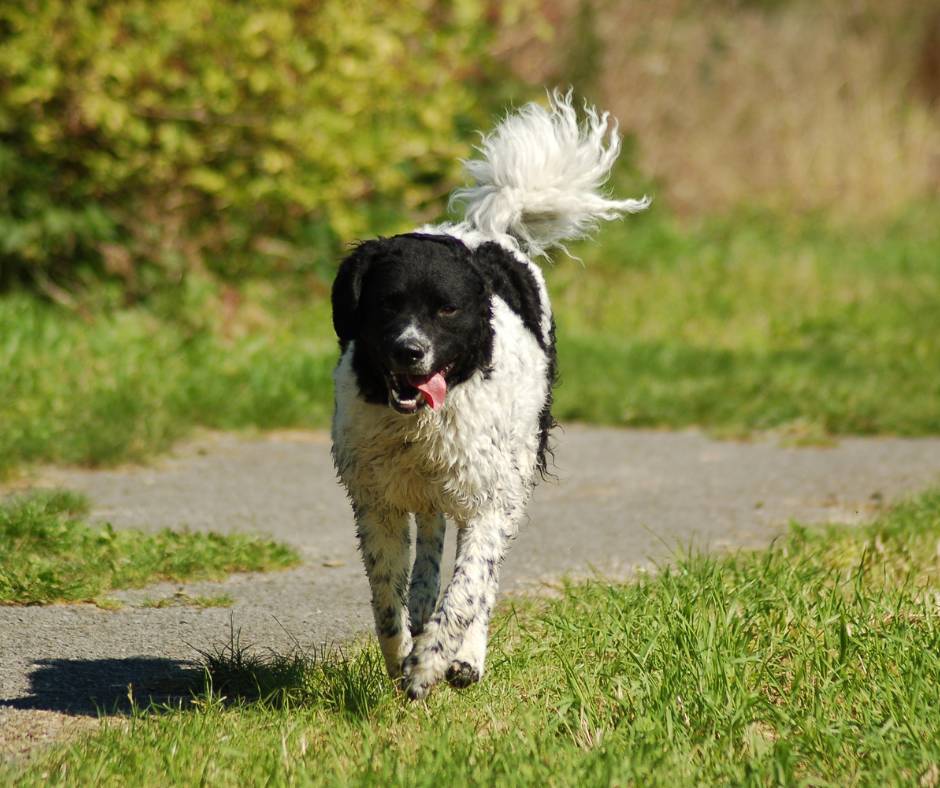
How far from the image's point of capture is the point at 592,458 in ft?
28.7

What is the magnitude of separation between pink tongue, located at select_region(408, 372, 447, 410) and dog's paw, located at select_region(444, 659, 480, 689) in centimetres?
70

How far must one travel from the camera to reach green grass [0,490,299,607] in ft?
18.1

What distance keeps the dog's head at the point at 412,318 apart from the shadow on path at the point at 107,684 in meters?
1.01

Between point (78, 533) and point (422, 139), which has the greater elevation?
point (422, 139)

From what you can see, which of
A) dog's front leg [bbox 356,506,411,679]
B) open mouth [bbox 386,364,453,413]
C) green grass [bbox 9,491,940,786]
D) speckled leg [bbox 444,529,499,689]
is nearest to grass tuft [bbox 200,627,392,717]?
green grass [bbox 9,491,940,786]

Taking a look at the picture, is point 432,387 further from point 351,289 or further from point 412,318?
point 351,289

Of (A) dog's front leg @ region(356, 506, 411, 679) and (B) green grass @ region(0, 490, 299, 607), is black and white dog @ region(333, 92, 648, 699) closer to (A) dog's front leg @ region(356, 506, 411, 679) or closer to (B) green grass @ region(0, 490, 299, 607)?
(A) dog's front leg @ region(356, 506, 411, 679)

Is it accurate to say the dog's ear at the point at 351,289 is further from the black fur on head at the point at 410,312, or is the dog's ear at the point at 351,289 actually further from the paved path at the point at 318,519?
the paved path at the point at 318,519

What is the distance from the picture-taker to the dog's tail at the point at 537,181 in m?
5.66

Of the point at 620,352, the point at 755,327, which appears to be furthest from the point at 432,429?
the point at 755,327

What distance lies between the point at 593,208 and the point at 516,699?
2165 millimetres

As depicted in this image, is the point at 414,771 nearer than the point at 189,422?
Yes

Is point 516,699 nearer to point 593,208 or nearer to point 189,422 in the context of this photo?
point 593,208

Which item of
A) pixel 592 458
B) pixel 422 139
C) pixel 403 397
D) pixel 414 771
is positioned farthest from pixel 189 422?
pixel 414 771
